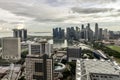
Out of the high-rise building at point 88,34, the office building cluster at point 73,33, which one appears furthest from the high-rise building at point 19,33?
the high-rise building at point 88,34

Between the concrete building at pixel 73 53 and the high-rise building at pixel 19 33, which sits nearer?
the concrete building at pixel 73 53

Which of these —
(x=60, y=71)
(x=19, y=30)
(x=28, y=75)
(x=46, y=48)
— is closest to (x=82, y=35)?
(x=19, y=30)

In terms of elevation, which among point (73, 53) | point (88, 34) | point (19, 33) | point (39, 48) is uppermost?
point (19, 33)

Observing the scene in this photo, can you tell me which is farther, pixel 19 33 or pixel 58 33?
pixel 58 33

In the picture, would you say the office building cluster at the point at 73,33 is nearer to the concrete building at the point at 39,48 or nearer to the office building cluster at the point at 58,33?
the office building cluster at the point at 58,33

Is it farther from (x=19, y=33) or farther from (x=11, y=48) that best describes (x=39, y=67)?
(x=19, y=33)

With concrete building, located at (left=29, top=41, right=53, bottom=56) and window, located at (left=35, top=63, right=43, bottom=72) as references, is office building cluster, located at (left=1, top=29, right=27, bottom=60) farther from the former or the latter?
window, located at (left=35, top=63, right=43, bottom=72)

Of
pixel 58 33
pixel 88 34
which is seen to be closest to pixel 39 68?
pixel 88 34
